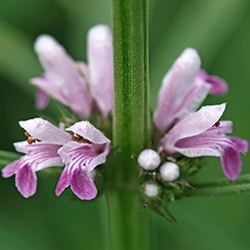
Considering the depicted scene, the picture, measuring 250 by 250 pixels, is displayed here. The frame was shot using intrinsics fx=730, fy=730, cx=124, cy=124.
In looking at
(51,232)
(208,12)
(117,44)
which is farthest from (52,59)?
(208,12)

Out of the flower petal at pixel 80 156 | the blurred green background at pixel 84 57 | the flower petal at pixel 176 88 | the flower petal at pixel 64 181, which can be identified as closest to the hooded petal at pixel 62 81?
the flower petal at pixel 176 88

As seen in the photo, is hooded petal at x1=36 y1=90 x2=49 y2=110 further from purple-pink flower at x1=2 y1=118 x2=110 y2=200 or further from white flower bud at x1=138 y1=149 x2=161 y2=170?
white flower bud at x1=138 y1=149 x2=161 y2=170

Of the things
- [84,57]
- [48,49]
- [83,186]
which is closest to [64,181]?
[83,186]

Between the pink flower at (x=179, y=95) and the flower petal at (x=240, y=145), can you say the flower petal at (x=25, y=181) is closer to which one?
the pink flower at (x=179, y=95)

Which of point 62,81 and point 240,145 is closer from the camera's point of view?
point 240,145

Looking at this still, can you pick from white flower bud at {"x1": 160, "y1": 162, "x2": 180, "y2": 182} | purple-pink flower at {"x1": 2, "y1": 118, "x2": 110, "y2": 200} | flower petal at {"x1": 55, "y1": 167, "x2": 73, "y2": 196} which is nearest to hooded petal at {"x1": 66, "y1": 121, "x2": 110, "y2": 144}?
purple-pink flower at {"x1": 2, "y1": 118, "x2": 110, "y2": 200}

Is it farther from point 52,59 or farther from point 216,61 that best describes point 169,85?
point 216,61

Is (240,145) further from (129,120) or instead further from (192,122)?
(129,120)
